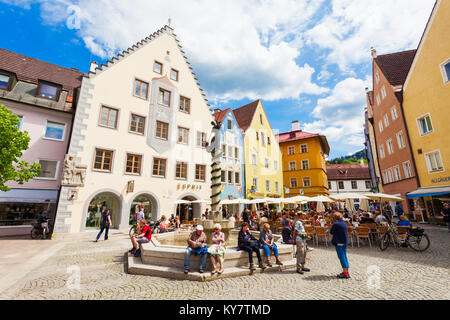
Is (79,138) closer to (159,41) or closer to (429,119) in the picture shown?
(159,41)

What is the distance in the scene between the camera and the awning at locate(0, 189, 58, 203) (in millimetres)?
15195

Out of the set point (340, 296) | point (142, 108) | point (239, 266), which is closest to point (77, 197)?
point (142, 108)

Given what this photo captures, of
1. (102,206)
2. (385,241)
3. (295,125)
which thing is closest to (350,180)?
(295,125)

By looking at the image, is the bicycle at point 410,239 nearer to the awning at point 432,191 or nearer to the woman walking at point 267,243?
the woman walking at point 267,243

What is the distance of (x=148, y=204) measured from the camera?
64.2 feet

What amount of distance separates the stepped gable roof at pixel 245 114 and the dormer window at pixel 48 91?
21453 millimetres

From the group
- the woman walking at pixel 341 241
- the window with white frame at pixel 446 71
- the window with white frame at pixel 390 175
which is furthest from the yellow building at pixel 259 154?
the woman walking at pixel 341 241

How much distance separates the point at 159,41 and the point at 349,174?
5378cm

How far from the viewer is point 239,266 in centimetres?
694

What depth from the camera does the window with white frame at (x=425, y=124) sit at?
18.2 metres

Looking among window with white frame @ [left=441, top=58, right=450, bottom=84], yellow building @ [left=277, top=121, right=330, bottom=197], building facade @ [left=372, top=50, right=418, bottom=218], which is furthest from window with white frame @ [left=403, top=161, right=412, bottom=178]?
yellow building @ [left=277, top=121, right=330, bottom=197]

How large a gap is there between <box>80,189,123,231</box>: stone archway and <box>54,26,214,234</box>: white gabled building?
0.22 feet

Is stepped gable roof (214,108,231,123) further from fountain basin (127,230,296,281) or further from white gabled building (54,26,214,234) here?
fountain basin (127,230,296,281)
